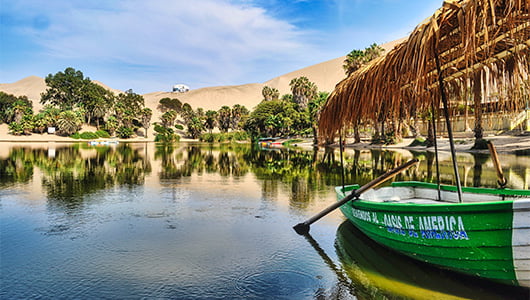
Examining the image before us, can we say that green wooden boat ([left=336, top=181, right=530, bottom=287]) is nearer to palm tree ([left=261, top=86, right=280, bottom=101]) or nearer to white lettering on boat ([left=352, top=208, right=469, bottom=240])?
white lettering on boat ([left=352, top=208, right=469, bottom=240])

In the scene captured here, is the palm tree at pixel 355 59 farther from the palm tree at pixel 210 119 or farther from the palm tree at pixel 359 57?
the palm tree at pixel 210 119

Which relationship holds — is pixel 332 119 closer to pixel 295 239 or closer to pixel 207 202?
pixel 295 239

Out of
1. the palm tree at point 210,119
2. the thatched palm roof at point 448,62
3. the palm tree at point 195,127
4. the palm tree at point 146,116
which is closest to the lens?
the thatched palm roof at point 448,62

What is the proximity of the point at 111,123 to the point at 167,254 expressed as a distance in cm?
9389

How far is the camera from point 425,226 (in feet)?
18.7

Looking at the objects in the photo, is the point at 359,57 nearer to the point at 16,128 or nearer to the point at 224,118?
the point at 224,118

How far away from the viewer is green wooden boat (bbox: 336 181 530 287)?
4.75 metres

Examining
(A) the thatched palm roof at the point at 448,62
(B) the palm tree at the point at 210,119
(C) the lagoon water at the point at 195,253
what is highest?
(B) the palm tree at the point at 210,119

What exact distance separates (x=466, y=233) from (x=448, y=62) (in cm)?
328

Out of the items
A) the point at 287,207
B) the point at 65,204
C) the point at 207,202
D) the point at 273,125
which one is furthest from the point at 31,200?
the point at 273,125

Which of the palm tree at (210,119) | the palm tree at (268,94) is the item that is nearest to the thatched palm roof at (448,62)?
the palm tree at (210,119)

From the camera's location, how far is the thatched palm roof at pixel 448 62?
4.99 meters

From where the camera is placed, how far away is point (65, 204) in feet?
38.5

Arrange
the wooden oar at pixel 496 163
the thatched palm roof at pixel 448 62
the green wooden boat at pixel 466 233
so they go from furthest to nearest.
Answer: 1. the wooden oar at pixel 496 163
2. the thatched palm roof at pixel 448 62
3. the green wooden boat at pixel 466 233
